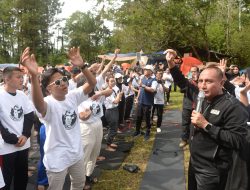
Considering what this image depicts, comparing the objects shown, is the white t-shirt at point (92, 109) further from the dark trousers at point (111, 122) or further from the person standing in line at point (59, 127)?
the dark trousers at point (111, 122)

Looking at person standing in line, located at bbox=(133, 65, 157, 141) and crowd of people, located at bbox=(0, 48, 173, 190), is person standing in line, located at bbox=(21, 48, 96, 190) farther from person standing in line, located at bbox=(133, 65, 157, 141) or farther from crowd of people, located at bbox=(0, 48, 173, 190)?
person standing in line, located at bbox=(133, 65, 157, 141)

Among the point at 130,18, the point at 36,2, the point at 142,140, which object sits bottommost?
the point at 142,140

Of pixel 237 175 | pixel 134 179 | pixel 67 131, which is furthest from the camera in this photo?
pixel 134 179

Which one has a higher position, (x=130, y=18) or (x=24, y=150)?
(x=130, y=18)

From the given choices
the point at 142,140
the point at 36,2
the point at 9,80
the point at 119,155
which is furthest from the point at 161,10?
the point at 36,2

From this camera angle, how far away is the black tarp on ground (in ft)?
18.7

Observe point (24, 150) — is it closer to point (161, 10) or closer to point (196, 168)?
point (196, 168)

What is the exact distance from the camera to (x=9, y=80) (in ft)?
14.4

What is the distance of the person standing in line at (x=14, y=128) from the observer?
4.23 m

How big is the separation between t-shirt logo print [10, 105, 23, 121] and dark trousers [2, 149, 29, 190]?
1.55 ft

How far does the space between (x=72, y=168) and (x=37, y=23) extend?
4651 centimetres

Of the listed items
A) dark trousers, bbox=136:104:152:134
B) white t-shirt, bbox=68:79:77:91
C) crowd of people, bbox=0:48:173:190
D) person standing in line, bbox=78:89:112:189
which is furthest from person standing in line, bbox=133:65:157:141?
person standing in line, bbox=78:89:112:189

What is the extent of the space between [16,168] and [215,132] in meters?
2.85

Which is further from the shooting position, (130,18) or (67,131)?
(130,18)
